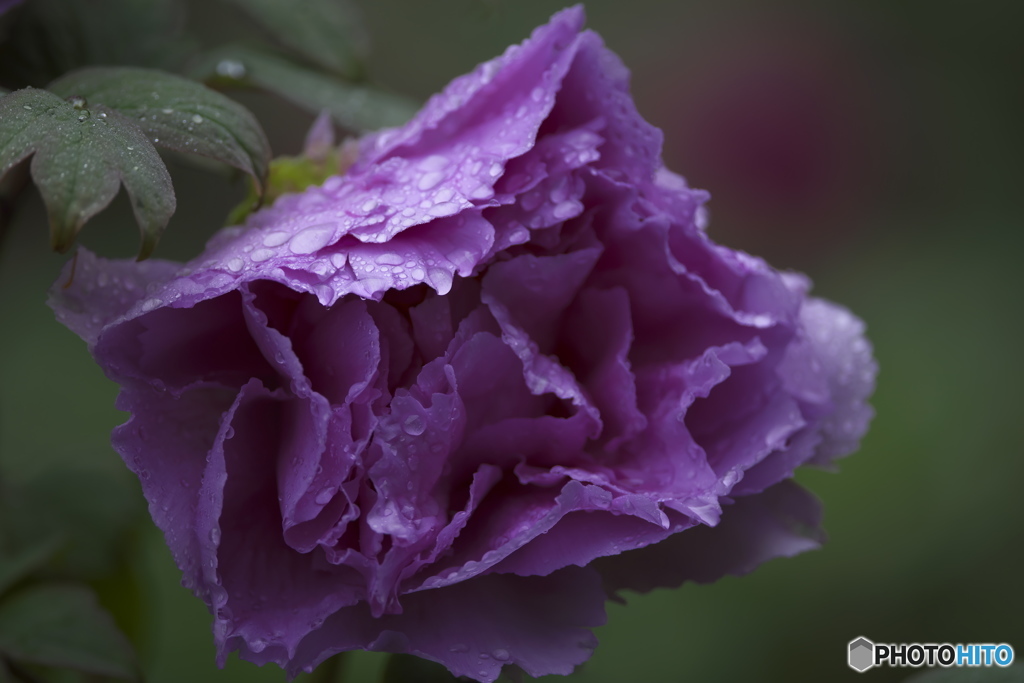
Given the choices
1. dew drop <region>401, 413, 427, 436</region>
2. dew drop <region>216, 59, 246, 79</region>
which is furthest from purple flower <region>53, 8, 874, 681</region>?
dew drop <region>216, 59, 246, 79</region>

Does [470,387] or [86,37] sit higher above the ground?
[86,37]

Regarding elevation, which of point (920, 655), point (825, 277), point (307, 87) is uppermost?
point (307, 87)

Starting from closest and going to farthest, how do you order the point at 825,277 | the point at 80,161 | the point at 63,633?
the point at 80,161 < the point at 63,633 < the point at 825,277

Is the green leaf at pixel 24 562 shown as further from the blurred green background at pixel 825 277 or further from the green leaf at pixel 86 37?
the green leaf at pixel 86 37

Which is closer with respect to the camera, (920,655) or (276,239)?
(276,239)

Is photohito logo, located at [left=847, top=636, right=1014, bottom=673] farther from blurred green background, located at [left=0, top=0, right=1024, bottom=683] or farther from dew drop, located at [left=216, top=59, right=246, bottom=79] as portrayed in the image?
dew drop, located at [left=216, top=59, right=246, bottom=79]

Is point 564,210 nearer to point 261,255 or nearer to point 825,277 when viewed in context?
point 261,255

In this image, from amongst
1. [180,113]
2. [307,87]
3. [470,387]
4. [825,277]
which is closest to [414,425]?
[470,387]

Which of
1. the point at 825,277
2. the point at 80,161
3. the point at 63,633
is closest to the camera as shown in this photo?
the point at 80,161
